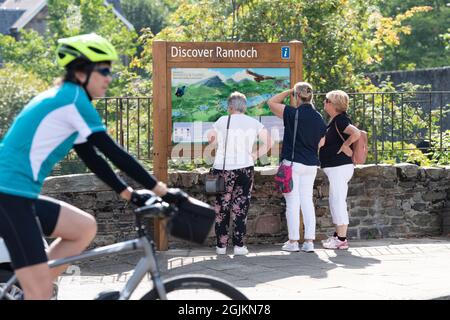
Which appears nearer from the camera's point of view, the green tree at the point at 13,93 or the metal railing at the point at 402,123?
the metal railing at the point at 402,123

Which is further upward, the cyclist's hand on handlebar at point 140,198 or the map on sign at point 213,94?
the map on sign at point 213,94

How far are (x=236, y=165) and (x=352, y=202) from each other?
216cm

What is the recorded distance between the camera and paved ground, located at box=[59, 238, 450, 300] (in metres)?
7.70

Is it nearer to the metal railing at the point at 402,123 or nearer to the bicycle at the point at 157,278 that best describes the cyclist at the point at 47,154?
the bicycle at the point at 157,278

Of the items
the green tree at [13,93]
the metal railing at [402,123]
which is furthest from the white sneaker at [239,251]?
the green tree at [13,93]

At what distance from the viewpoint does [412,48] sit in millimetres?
37812

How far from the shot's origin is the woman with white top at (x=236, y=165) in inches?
388

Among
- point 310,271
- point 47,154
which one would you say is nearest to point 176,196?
point 47,154

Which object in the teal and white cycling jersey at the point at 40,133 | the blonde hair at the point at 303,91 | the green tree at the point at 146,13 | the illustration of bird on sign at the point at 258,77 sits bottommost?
the teal and white cycling jersey at the point at 40,133

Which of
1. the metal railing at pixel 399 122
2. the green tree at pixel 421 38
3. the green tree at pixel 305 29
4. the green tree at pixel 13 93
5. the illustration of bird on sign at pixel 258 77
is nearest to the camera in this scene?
the illustration of bird on sign at pixel 258 77

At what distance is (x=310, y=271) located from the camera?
8.79 meters

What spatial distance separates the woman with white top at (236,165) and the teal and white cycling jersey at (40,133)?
507 centimetres

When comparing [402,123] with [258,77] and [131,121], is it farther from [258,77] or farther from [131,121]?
[131,121]
